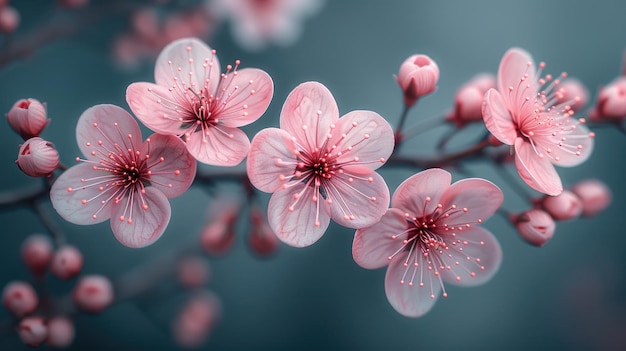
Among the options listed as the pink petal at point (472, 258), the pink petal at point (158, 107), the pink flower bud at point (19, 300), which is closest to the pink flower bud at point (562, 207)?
the pink petal at point (472, 258)

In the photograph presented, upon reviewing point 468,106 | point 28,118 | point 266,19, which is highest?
point 266,19

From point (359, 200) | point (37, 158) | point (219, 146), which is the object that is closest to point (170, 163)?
point (219, 146)

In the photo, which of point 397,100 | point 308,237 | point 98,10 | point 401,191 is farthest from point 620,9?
point 98,10

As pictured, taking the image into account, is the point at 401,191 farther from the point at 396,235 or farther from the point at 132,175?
the point at 132,175

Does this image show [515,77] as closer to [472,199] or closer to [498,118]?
[498,118]

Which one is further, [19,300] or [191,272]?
[191,272]

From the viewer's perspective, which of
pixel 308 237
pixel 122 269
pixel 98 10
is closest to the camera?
pixel 308 237
